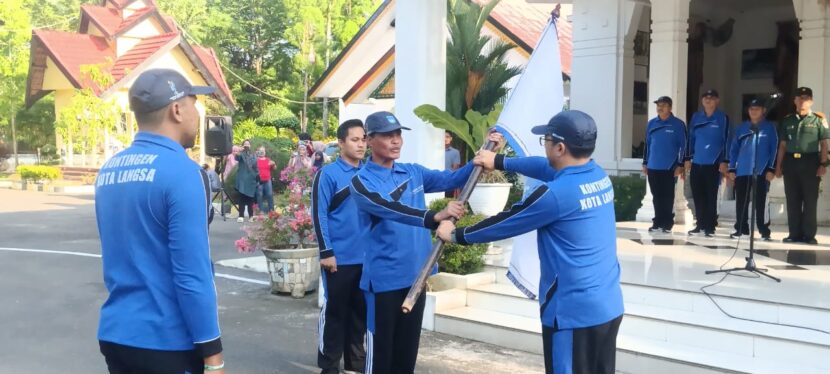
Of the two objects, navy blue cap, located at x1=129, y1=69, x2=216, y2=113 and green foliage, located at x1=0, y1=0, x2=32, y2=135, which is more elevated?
green foliage, located at x1=0, y1=0, x2=32, y2=135

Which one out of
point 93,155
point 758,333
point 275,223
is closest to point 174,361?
point 758,333

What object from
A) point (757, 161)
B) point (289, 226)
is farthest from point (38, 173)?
point (757, 161)

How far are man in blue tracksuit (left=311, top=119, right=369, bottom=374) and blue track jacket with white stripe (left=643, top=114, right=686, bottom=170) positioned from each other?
5889 millimetres

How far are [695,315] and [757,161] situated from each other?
11.8 feet

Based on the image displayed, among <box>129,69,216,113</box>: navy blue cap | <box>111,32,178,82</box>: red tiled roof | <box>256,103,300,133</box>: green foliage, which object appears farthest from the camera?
<box>256,103,300,133</box>: green foliage

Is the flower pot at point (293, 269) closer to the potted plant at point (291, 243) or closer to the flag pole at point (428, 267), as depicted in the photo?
the potted plant at point (291, 243)

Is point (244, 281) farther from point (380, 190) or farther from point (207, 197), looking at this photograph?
point (207, 197)

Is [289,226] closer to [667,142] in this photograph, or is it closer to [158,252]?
[667,142]

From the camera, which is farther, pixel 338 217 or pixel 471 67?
pixel 471 67

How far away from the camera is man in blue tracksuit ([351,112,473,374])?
434 centimetres

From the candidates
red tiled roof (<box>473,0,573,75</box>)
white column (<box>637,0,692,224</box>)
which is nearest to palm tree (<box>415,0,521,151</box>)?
red tiled roof (<box>473,0,573,75</box>)

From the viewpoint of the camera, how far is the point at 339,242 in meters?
5.63

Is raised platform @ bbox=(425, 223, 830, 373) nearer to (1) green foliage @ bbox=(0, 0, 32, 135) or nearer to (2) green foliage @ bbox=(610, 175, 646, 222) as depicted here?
(2) green foliage @ bbox=(610, 175, 646, 222)

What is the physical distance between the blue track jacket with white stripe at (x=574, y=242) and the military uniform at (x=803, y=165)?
6.52 m
